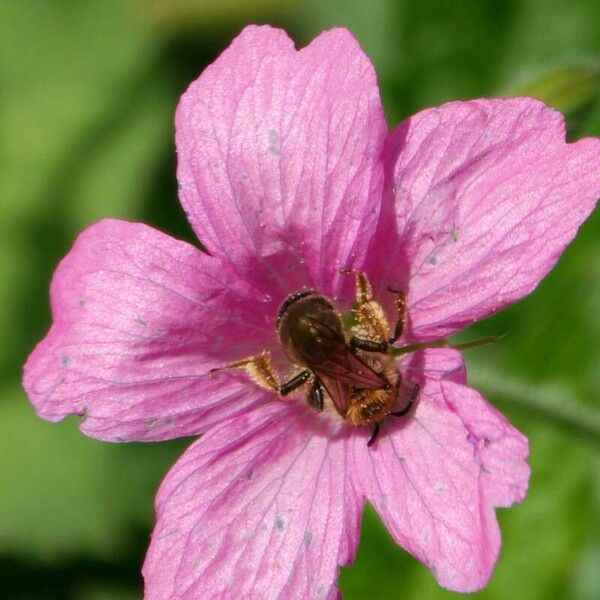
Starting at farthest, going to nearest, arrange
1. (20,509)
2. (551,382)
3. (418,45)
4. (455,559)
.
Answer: (20,509), (418,45), (551,382), (455,559)

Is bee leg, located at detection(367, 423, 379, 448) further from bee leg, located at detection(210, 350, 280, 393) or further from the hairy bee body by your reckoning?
bee leg, located at detection(210, 350, 280, 393)

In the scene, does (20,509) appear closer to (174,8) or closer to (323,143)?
(174,8)

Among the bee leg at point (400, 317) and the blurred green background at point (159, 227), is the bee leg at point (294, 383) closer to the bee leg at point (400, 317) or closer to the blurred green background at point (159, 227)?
the bee leg at point (400, 317)

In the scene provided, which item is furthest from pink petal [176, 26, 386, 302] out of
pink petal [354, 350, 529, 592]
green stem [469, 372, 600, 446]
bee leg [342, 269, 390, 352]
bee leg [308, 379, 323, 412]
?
green stem [469, 372, 600, 446]

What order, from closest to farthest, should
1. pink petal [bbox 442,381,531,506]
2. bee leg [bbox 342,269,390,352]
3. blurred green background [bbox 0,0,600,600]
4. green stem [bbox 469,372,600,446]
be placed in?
1. pink petal [bbox 442,381,531,506]
2. bee leg [bbox 342,269,390,352]
3. green stem [bbox 469,372,600,446]
4. blurred green background [bbox 0,0,600,600]

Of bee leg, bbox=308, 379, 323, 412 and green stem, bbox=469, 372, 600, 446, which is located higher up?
bee leg, bbox=308, 379, 323, 412

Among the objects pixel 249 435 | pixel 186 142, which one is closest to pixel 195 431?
pixel 249 435

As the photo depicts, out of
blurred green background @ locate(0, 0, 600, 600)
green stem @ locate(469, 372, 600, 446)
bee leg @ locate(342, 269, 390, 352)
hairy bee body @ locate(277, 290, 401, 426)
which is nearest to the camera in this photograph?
hairy bee body @ locate(277, 290, 401, 426)
